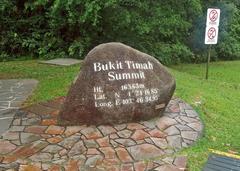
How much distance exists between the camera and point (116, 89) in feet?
16.7

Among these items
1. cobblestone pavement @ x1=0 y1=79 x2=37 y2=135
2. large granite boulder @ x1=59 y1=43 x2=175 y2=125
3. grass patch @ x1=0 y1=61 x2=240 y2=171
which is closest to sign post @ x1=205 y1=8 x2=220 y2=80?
Answer: grass patch @ x1=0 y1=61 x2=240 y2=171

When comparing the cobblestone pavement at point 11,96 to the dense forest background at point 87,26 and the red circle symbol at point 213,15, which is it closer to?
the dense forest background at point 87,26

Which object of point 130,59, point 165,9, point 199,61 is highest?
point 165,9

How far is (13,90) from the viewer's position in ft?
23.3

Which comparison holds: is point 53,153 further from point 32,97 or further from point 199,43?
point 199,43

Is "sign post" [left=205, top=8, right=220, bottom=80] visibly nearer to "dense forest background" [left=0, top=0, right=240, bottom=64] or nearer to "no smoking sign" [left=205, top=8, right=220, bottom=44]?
"no smoking sign" [left=205, top=8, right=220, bottom=44]

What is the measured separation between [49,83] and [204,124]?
3422 millimetres

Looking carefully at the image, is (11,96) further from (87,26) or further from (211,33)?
(211,33)

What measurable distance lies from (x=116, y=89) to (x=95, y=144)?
90 centimetres

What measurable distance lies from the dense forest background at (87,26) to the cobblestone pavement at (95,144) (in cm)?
508

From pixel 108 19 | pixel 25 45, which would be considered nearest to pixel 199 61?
pixel 108 19

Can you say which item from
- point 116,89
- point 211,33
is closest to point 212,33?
point 211,33

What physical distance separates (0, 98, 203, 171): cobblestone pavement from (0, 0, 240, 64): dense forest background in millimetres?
5081

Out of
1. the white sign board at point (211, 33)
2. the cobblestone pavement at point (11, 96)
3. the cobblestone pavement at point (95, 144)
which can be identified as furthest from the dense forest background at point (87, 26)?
the cobblestone pavement at point (95, 144)
